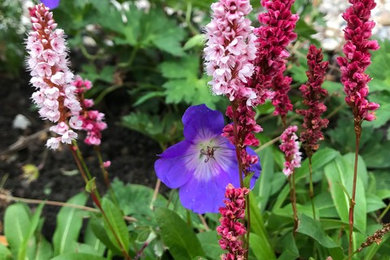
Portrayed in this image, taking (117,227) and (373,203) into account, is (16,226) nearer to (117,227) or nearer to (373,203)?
(117,227)

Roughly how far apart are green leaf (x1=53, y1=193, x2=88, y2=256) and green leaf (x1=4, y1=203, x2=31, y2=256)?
0.13 metres

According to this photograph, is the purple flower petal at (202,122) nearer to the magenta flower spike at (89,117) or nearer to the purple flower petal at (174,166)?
the purple flower petal at (174,166)

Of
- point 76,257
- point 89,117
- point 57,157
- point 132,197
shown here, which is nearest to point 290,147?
point 89,117

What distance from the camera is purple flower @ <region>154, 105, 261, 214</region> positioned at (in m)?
1.69

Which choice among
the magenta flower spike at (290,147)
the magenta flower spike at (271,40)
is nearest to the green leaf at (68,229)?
the magenta flower spike at (290,147)

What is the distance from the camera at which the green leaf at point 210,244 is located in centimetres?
189

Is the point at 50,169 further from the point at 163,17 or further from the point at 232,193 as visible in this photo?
the point at 232,193

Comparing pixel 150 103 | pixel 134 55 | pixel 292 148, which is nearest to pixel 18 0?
pixel 134 55

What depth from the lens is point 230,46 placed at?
1090 millimetres

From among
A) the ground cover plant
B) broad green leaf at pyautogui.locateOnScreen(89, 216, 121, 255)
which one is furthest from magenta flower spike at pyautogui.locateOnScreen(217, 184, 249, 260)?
broad green leaf at pyautogui.locateOnScreen(89, 216, 121, 255)

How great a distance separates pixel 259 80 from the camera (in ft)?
4.11

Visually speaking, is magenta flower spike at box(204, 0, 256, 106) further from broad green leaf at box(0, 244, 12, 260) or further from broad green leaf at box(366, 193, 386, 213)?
broad green leaf at box(0, 244, 12, 260)

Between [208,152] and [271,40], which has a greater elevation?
[271,40]

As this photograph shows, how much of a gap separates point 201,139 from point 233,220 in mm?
515
